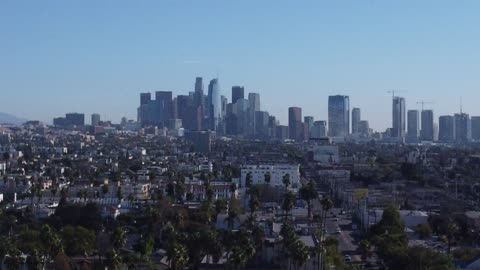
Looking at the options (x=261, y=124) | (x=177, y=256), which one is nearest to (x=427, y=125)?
(x=261, y=124)

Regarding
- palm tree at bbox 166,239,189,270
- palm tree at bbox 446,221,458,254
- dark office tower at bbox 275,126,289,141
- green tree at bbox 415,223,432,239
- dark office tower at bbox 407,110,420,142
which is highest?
dark office tower at bbox 407,110,420,142

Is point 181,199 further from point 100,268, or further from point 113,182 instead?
point 100,268

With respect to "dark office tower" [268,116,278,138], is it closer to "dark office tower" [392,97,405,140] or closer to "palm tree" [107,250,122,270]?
"dark office tower" [392,97,405,140]

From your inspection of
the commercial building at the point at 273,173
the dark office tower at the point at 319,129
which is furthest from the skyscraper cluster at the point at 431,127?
the commercial building at the point at 273,173

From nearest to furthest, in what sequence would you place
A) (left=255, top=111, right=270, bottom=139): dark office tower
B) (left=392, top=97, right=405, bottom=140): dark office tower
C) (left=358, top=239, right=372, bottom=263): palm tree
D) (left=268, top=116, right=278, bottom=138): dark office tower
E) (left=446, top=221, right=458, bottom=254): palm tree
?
(left=358, top=239, right=372, bottom=263): palm tree → (left=446, top=221, right=458, bottom=254): palm tree → (left=392, top=97, right=405, bottom=140): dark office tower → (left=268, top=116, right=278, bottom=138): dark office tower → (left=255, top=111, right=270, bottom=139): dark office tower

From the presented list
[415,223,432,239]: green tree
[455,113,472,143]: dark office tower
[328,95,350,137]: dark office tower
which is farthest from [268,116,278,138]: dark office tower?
[415,223,432,239]: green tree

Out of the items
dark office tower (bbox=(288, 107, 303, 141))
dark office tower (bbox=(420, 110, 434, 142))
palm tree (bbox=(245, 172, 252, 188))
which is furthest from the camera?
dark office tower (bbox=(420, 110, 434, 142))

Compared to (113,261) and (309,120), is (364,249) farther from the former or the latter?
(309,120)
